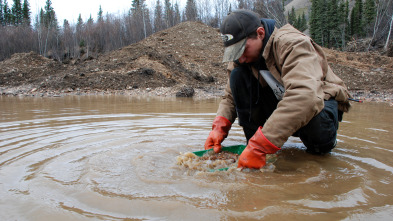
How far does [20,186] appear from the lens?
1.73m

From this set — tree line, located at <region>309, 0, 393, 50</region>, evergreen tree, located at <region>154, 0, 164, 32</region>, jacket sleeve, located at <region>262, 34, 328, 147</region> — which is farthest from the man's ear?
evergreen tree, located at <region>154, 0, 164, 32</region>

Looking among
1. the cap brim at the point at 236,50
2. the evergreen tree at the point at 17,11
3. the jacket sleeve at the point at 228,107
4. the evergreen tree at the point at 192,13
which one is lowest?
the jacket sleeve at the point at 228,107

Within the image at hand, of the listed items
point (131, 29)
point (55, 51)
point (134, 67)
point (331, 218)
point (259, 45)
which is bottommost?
point (331, 218)

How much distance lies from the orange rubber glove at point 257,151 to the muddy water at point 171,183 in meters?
0.07

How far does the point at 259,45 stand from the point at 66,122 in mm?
3326

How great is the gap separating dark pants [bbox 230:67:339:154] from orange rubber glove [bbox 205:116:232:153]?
6.6 inches

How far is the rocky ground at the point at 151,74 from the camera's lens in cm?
1160

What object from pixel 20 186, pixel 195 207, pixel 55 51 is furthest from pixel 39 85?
pixel 55 51

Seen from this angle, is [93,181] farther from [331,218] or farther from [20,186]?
[331,218]

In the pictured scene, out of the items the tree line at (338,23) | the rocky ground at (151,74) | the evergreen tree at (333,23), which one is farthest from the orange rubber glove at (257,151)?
the evergreen tree at (333,23)

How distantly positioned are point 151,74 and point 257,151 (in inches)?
452

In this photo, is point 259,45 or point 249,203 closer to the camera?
point 249,203

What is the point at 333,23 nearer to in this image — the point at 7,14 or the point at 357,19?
the point at 357,19

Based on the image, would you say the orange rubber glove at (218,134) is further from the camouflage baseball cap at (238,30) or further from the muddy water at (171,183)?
the camouflage baseball cap at (238,30)
